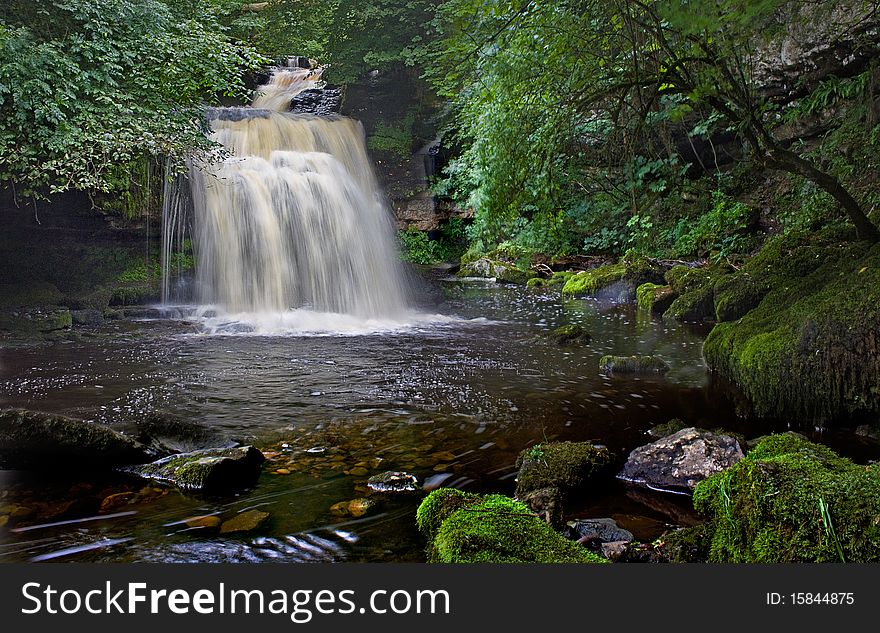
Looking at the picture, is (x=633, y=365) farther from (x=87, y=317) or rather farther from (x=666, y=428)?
(x=87, y=317)

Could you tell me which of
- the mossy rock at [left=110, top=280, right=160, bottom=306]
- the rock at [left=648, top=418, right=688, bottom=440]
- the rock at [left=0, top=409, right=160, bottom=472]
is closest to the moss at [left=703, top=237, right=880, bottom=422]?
the rock at [left=648, top=418, right=688, bottom=440]

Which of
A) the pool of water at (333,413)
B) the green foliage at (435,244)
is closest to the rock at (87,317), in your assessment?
the pool of water at (333,413)

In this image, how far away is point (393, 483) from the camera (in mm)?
3842

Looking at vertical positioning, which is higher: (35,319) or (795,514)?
(35,319)

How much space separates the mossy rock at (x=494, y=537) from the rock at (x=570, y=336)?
6136mm

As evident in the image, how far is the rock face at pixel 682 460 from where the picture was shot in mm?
3730

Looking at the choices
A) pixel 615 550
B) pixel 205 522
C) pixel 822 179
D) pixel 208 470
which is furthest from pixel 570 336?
pixel 205 522

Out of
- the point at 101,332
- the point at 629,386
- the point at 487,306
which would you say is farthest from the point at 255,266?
the point at 629,386

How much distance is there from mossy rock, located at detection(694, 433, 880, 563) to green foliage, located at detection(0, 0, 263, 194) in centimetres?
1028

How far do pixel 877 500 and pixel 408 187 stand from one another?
66.3ft

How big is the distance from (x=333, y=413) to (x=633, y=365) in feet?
11.7

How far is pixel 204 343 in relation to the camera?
9.40 meters

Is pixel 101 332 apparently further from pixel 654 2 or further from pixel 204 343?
pixel 654 2

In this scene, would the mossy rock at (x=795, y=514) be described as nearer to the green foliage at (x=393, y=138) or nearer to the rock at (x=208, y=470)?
the rock at (x=208, y=470)
